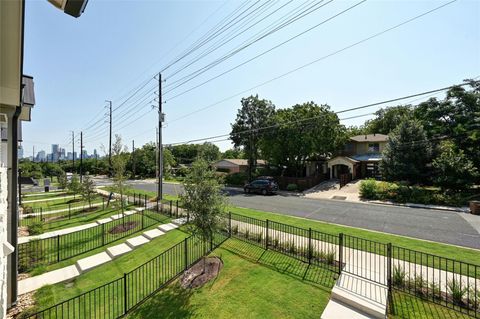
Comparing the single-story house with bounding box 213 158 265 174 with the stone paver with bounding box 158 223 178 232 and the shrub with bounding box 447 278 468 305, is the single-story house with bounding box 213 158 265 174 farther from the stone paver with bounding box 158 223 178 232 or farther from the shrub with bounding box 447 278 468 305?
the shrub with bounding box 447 278 468 305

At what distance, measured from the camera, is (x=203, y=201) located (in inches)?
321

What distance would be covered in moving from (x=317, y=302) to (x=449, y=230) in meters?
9.86

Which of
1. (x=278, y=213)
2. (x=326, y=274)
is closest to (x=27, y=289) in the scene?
(x=326, y=274)

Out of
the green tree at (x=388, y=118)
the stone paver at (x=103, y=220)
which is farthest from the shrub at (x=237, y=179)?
the green tree at (x=388, y=118)

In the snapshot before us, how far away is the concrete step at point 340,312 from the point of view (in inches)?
209

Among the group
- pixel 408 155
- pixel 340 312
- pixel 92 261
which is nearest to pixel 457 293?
pixel 340 312

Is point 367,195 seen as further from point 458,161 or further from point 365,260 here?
point 365,260

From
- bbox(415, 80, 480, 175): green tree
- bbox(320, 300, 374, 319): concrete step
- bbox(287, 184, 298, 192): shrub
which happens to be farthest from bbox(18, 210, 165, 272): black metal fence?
bbox(415, 80, 480, 175): green tree

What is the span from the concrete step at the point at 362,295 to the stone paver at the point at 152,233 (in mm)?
8156

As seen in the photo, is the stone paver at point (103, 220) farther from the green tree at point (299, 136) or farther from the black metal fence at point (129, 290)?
the green tree at point (299, 136)

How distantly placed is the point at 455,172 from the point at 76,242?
85.5 feet

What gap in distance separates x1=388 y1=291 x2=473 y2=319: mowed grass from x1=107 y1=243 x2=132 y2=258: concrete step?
30.7 ft

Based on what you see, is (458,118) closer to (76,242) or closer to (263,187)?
(263,187)

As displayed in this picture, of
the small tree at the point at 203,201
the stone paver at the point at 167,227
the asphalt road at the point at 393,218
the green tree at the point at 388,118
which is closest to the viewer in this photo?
the small tree at the point at 203,201
